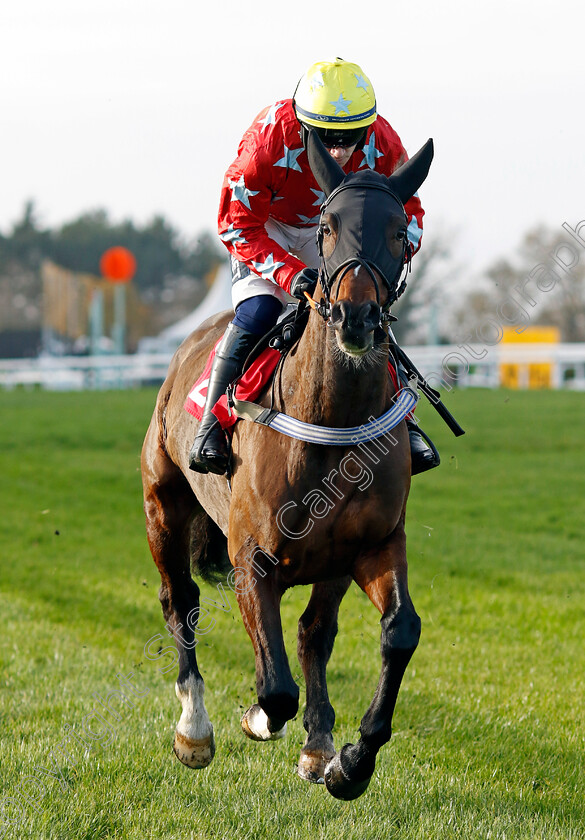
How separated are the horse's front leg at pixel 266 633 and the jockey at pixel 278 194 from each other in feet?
1.72

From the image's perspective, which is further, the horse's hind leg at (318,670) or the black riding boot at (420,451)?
the horse's hind leg at (318,670)

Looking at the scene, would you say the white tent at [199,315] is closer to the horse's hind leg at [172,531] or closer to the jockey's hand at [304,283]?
the horse's hind leg at [172,531]

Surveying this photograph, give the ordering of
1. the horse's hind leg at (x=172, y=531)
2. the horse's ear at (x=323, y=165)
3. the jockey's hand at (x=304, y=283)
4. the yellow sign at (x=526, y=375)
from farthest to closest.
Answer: the yellow sign at (x=526, y=375) < the horse's hind leg at (x=172, y=531) < the jockey's hand at (x=304, y=283) < the horse's ear at (x=323, y=165)

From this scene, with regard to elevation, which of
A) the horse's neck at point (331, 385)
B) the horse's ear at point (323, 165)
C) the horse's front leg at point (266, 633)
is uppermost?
the horse's ear at point (323, 165)

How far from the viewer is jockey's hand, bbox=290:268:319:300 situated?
11.4ft

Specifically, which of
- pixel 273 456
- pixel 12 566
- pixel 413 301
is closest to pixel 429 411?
pixel 12 566

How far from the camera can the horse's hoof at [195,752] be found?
4301 millimetres

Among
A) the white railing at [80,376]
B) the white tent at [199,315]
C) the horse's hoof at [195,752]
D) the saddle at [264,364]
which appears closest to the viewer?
the saddle at [264,364]

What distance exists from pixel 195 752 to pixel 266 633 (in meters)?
1.08

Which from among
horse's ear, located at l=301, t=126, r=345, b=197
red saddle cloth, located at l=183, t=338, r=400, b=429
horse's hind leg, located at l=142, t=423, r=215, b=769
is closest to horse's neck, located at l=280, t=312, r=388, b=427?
red saddle cloth, located at l=183, t=338, r=400, b=429

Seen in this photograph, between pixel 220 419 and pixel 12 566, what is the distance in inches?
234

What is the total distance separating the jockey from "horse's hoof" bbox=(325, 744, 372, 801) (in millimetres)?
1216

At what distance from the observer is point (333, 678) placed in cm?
586

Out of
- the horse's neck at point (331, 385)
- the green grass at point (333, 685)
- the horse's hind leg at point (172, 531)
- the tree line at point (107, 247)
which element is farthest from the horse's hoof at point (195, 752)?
the tree line at point (107, 247)
